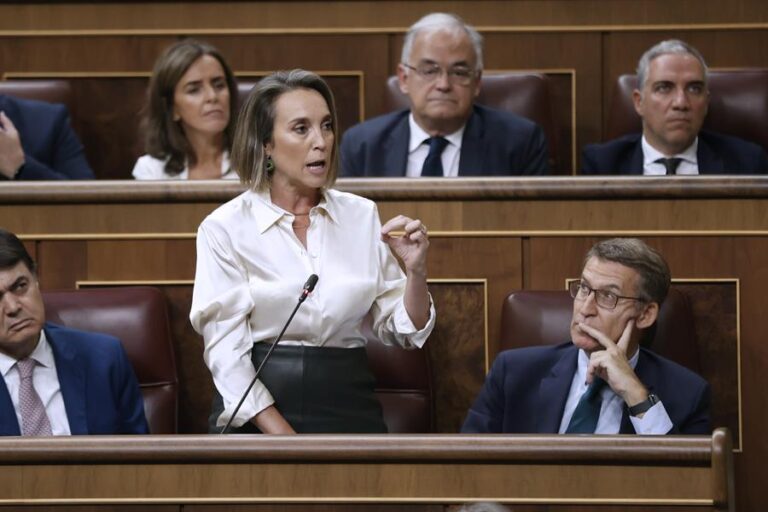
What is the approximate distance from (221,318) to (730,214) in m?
0.59

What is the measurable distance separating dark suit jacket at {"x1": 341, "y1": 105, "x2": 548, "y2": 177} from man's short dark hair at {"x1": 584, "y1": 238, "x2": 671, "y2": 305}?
1.41 feet

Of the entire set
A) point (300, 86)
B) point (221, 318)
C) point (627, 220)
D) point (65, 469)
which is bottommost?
point (65, 469)

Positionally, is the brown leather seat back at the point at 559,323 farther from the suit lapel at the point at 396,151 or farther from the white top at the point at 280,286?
the suit lapel at the point at 396,151

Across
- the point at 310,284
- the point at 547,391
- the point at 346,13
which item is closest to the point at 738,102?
the point at 346,13

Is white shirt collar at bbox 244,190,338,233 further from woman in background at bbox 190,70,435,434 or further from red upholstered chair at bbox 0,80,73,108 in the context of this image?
red upholstered chair at bbox 0,80,73,108

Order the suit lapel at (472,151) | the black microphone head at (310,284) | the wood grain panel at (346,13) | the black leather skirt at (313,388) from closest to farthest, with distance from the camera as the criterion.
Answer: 1. the black microphone head at (310,284)
2. the black leather skirt at (313,388)
3. the suit lapel at (472,151)
4. the wood grain panel at (346,13)

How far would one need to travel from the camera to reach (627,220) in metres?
1.65

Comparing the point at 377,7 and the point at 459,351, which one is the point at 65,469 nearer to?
the point at 459,351

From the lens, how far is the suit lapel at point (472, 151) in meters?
1.92

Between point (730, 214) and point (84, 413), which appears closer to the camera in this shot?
point (84, 413)

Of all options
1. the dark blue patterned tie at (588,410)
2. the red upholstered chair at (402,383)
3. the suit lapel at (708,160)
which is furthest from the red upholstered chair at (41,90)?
the dark blue patterned tie at (588,410)

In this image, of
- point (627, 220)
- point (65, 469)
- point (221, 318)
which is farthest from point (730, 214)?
point (65, 469)

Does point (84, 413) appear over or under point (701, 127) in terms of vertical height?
under

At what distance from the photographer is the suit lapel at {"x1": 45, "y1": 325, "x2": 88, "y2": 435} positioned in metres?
1.47
